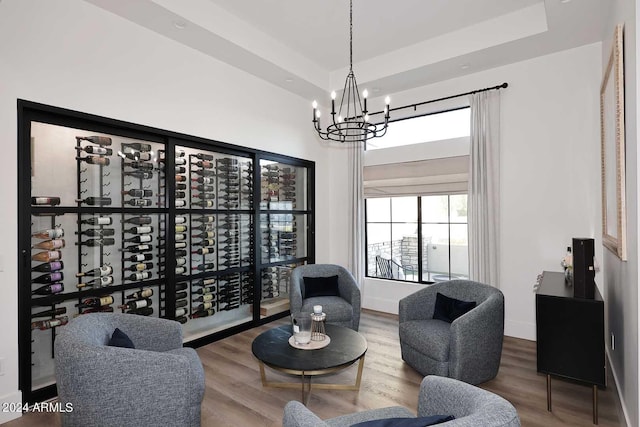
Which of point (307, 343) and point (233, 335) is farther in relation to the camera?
point (233, 335)

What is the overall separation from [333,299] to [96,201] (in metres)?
2.71

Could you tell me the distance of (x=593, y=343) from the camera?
241 cm

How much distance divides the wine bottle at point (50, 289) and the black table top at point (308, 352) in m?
1.72

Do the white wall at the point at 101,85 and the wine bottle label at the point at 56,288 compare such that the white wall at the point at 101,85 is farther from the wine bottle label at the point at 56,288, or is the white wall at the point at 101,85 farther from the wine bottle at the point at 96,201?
the wine bottle at the point at 96,201

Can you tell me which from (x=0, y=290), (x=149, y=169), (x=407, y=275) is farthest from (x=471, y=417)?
(x=407, y=275)

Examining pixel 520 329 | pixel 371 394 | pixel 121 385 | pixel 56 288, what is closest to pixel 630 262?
pixel 371 394

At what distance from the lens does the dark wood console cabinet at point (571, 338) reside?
240 cm

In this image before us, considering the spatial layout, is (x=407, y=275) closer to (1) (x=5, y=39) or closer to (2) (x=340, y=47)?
(2) (x=340, y=47)

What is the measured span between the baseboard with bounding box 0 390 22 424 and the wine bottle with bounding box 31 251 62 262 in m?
0.99

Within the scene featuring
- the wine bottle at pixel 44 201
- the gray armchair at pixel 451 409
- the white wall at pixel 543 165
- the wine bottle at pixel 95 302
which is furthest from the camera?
the white wall at pixel 543 165

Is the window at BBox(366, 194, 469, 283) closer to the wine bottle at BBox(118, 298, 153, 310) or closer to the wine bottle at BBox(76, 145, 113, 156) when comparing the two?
the wine bottle at BBox(118, 298, 153, 310)

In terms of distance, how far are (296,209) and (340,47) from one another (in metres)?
2.39

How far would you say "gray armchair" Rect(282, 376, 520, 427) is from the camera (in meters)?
1.19

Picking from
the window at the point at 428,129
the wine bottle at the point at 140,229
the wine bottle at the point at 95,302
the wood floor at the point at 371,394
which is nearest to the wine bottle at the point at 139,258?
the wine bottle at the point at 140,229
